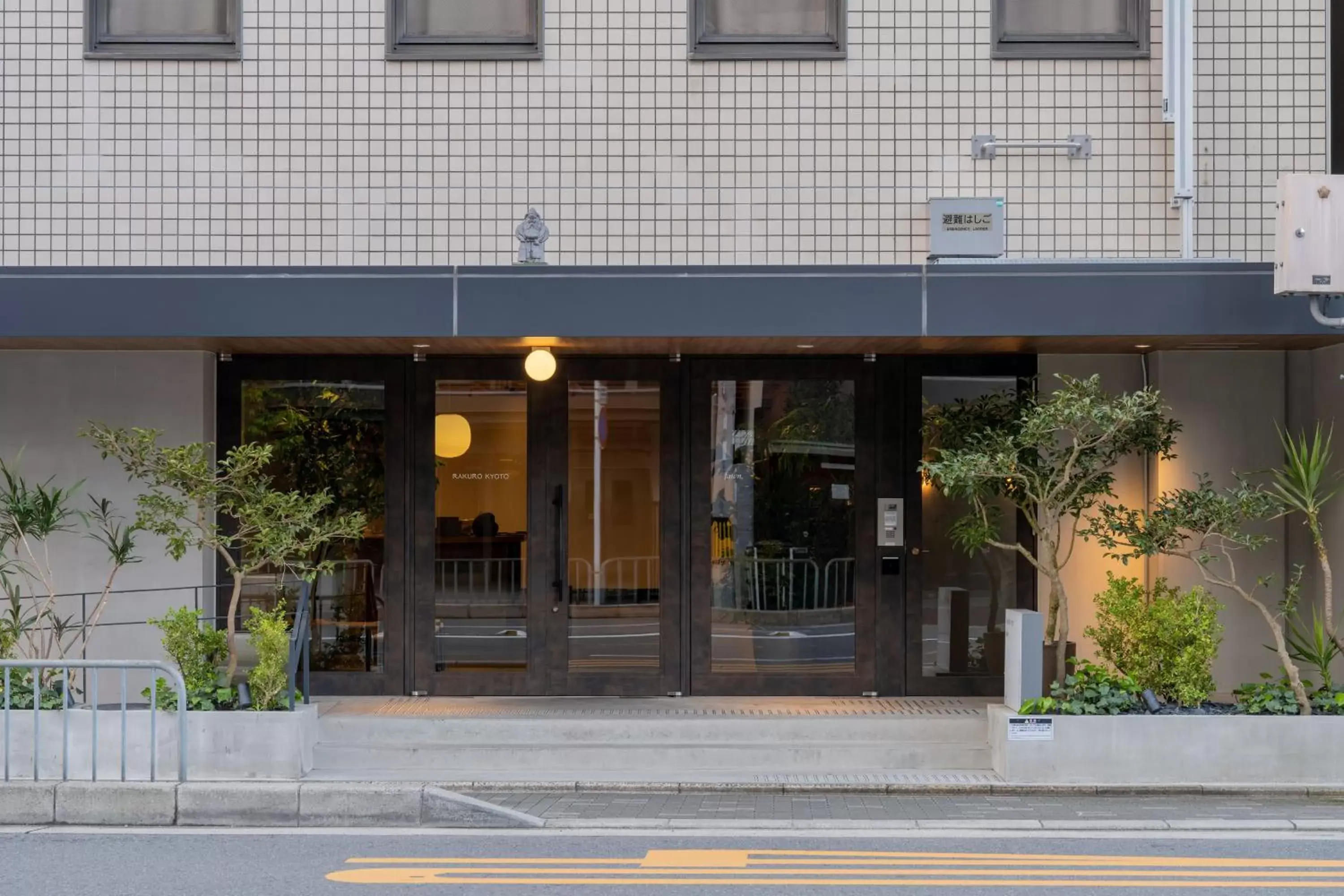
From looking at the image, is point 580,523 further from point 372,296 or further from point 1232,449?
point 1232,449

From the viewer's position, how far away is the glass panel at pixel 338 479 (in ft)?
37.7

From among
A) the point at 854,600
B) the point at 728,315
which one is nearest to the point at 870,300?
the point at 728,315

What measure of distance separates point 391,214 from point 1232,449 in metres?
6.82

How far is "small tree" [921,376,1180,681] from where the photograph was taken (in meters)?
9.45

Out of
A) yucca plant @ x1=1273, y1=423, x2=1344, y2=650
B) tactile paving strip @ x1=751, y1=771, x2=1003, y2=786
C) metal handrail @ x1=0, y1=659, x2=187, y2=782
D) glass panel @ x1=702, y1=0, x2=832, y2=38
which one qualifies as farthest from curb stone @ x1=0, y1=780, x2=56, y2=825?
yucca plant @ x1=1273, y1=423, x2=1344, y2=650

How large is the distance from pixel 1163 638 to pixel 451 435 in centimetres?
573

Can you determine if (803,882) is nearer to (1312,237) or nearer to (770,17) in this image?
(1312,237)

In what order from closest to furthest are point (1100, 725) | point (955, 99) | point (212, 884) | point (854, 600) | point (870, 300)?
point (212, 884)
point (1100, 725)
point (870, 300)
point (955, 99)
point (854, 600)

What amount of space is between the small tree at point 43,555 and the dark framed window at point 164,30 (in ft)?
10.8

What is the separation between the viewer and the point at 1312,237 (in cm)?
926

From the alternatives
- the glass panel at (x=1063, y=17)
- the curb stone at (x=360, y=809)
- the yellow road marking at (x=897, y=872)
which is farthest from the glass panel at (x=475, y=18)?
the yellow road marking at (x=897, y=872)

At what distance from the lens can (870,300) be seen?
988 centimetres

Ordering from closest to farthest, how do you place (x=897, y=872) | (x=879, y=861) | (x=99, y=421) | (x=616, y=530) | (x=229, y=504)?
(x=897, y=872) < (x=879, y=861) < (x=229, y=504) < (x=99, y=421) < (x=616, y=530)

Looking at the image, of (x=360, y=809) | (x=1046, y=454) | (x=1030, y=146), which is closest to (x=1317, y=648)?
(x=1046, y=454)
